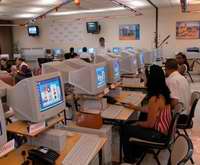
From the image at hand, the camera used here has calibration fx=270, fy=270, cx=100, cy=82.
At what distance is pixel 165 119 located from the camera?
3.01m

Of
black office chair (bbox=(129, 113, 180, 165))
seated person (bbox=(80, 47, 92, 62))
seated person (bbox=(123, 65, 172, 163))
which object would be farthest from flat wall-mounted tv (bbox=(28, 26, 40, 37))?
black office chair (bbox=(129, 113, 180, 165))

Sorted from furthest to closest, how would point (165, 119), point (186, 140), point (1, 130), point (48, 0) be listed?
point (48, 0) < point (165, 119) < point (186, 140) < point (1, 130)

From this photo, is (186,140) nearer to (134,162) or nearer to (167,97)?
(167,97)

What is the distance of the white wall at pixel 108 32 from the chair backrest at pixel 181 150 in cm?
891

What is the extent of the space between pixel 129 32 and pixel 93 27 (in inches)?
59.9

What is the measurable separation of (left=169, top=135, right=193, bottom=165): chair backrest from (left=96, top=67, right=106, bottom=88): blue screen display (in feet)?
4.89

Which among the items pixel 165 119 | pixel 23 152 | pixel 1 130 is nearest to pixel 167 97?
pixel 165 119

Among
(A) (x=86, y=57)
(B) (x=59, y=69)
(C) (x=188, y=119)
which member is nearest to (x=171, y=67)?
(C) (x=188, y=119)

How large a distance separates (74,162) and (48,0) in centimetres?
643

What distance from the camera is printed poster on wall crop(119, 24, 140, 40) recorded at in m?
10.8

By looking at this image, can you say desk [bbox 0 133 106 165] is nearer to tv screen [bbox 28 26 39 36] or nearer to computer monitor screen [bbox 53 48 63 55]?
computer monitor screen [bbox 53 48 63 55]

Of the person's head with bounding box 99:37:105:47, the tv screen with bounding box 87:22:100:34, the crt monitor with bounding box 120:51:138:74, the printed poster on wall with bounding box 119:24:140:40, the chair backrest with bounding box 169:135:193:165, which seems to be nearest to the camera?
the chair backrest with bounding box 169:135:193:165

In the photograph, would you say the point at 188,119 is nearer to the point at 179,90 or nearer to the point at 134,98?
the point at 179,90

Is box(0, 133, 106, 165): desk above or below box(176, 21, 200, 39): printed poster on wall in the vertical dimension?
below
